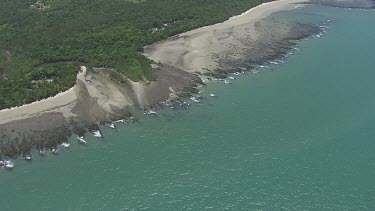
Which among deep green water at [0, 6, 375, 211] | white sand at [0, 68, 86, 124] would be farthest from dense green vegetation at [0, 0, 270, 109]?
deep green water at [0, 6, 375, 211]

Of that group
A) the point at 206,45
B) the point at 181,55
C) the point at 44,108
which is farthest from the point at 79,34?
the point at 44,108

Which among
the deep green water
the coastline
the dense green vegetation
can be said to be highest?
the dense green vegetation

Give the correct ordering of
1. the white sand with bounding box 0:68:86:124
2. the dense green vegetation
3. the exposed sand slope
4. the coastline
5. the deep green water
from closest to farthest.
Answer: the deep green water → the coastline → the white sand with bounding box 0:68:86:124 → the dense green vegetation → the exposed sand slope

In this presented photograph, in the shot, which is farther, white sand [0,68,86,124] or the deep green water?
white sand [0,68,86,124]

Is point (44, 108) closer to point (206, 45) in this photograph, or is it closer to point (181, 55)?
point (181, 55)

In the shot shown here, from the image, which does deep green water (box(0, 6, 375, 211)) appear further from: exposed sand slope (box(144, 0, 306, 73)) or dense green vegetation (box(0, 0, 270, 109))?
dense green vegetation (box(0, 0, 270, 109))

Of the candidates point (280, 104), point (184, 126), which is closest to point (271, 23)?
point (280, 104)

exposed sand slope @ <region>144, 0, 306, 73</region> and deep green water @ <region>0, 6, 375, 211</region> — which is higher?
exposed sand slope @ <region>144, 0, 306, 73</region>
